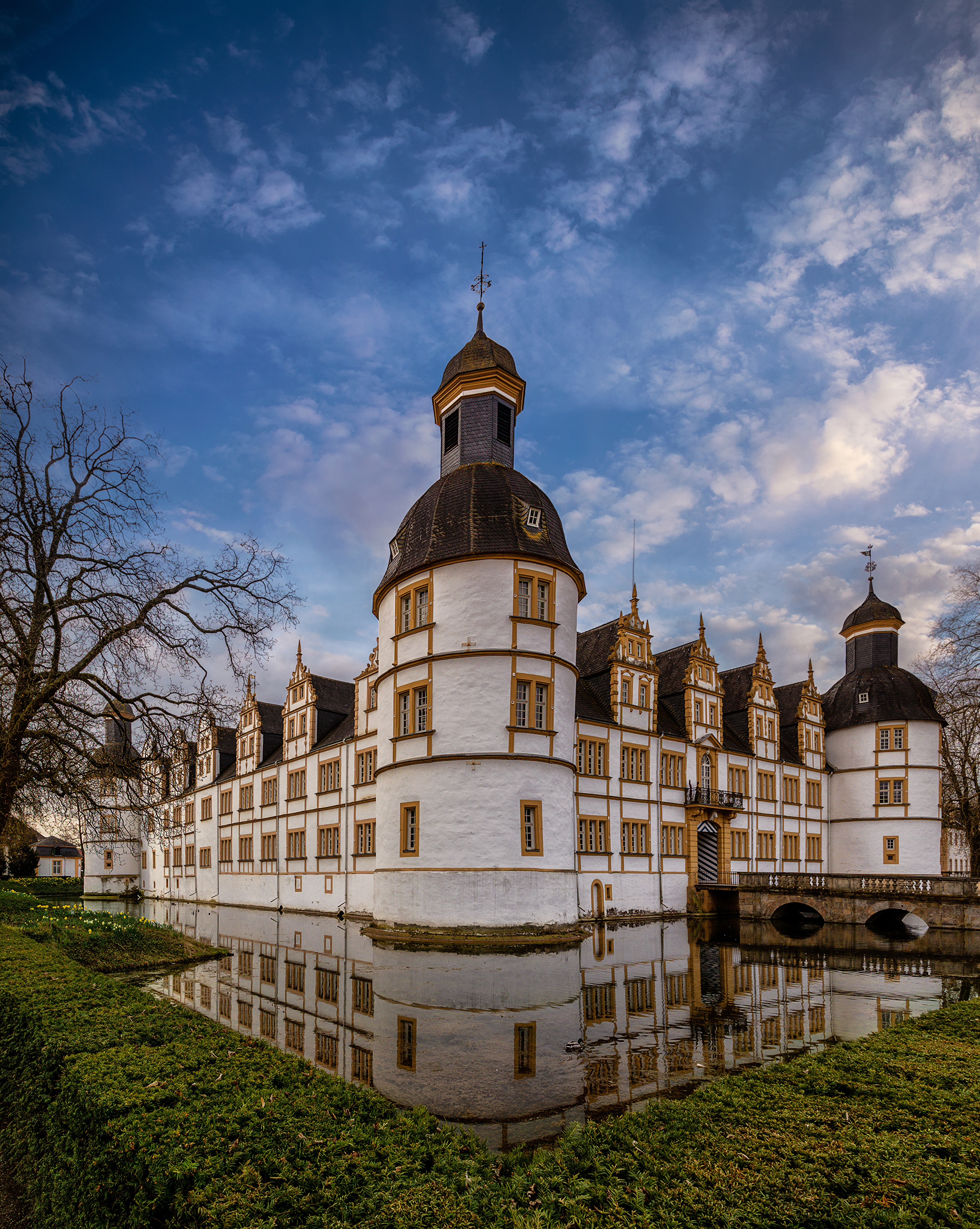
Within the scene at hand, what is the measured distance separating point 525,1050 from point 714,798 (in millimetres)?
29691

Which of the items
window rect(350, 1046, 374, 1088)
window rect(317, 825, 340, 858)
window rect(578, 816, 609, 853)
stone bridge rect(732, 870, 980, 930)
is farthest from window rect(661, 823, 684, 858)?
window rect(350, 1046, 374, 1088)

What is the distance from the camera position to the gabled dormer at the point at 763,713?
41875mm

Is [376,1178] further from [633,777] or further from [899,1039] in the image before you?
[633,777]

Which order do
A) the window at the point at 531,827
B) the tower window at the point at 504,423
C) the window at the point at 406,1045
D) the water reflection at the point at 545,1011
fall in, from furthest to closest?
the tower window at the point at 504,423 → the window at the point at 531,827 → the window at the point at 406,1045 → the water reflection at the point at 545,1011

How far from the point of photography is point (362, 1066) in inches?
344

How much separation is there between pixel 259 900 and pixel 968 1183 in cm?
4242

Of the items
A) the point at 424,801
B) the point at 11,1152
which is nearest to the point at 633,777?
the point at 424,801

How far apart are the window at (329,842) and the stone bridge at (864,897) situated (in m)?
17.9

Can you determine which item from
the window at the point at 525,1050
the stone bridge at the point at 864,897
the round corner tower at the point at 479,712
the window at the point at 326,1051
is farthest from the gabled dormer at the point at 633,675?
the window at the point at 326,1051

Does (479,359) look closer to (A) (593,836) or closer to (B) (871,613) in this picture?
(A) (593,836)

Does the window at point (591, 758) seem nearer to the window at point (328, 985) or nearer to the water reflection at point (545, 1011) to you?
Answer: the water reflection at point (545, 1011)

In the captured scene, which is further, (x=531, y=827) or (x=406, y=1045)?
(x=531, y=827)

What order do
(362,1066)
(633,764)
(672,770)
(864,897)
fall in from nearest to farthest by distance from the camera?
(362,1066) < (864,897) < (633,764) < (672,770)

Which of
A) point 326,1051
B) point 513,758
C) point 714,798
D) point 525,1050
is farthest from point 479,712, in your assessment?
point 714,798
